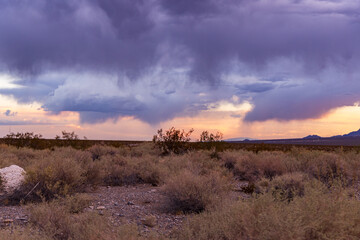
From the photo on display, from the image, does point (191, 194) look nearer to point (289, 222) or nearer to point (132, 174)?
point (289, 222)

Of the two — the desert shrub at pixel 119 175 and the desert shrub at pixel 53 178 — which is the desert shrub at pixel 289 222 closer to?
the desert shrub at pixel 53 178

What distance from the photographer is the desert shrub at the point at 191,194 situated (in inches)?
303

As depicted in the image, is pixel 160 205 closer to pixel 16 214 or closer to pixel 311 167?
pixel 16 214

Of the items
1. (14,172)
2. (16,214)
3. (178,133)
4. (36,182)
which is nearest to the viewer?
(16,214)

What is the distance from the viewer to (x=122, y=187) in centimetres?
1218

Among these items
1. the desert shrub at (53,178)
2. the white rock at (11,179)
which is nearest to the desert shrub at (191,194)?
the desert shrub at (53,178)

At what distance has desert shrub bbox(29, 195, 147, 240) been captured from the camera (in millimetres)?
4754

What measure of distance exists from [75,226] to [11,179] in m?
5.44

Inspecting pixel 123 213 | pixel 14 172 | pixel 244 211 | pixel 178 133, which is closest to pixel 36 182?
pixel 14 172

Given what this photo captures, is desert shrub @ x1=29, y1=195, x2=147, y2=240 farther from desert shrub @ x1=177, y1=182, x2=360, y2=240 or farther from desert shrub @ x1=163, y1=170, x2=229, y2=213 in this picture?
desert shrub @ x1=163, y1=170, x2=229, y2=213

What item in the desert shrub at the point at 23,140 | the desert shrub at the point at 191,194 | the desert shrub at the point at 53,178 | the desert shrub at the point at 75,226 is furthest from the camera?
the desert shrub at the point at 23,140

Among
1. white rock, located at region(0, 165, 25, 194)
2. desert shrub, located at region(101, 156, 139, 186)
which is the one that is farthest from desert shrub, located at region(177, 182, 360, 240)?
desert shrub, located at region(101, 156, 139, 186)

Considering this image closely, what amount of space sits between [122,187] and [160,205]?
170 inches

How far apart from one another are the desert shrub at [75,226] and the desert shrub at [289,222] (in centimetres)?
105
